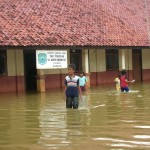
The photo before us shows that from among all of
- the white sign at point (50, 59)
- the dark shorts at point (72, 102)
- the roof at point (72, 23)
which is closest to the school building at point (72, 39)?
the roof at point (72, 23)

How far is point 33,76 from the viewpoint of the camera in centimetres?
2414

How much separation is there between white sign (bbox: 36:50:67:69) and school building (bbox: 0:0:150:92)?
0.26 metres

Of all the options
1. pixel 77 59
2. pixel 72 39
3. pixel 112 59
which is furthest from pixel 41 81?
pixel 112 59

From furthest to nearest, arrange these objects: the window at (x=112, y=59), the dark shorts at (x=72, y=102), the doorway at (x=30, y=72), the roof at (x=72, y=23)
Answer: the window at (x=112, y=59) → the doorway at (x=30, y=72) → the roof at (x=72, y=23) → the dark shorts at (x=72, y=102)

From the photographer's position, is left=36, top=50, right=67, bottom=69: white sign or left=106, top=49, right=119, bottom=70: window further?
left=106, top=49, right=119, bottom=70: window

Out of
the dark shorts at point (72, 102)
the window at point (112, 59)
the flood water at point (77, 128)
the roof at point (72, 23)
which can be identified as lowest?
the flood water at point (77, 128)

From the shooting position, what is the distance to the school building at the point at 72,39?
21.2 metres

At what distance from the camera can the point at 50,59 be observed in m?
21.1

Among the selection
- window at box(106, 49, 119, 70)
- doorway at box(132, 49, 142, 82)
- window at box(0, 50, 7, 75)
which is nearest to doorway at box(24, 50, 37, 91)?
window at box(0, 50, 7, 75)

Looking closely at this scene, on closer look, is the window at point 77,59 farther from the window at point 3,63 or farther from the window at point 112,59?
the window at point 3,63

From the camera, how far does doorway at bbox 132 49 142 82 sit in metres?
29.3

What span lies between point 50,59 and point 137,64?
10399 mm

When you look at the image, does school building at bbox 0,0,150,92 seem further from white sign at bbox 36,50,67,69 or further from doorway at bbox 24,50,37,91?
white sign at bbox 36,50,67,69

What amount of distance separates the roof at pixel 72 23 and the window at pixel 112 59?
5.59 feet
